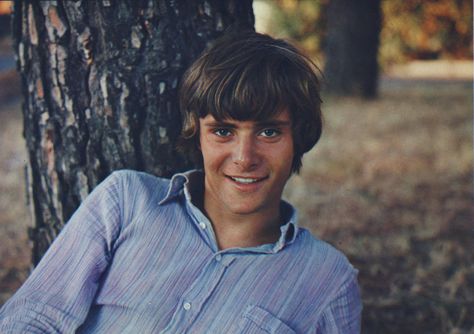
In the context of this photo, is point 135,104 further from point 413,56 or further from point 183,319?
point 413,56

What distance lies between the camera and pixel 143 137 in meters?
2.30

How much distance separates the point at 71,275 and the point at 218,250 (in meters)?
0.46

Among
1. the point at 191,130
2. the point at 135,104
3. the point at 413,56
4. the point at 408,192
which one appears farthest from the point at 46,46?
the point at 413,56

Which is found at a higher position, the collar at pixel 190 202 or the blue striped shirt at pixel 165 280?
the collar at pixel 190 202

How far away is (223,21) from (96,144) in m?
0.67

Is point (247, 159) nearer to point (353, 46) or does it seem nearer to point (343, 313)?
point (343, 313)

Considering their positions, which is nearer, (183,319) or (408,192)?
(183,319)

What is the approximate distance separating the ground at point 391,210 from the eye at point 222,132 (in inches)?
41.3

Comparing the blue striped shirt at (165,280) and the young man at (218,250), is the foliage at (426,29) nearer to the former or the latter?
the young man at (218,250)

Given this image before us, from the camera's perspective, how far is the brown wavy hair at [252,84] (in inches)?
73.7

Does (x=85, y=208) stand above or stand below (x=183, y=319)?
above

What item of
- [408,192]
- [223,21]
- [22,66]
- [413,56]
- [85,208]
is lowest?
[413,56]

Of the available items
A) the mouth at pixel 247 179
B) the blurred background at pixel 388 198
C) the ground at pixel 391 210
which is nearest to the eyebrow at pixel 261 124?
the mouth at pixel 247 179

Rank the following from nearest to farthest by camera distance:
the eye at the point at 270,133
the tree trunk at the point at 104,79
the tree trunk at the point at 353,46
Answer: the eye at the point at 270,133, the tree trunk at the point at 104,79, the tree trunk at the point at 353,46
